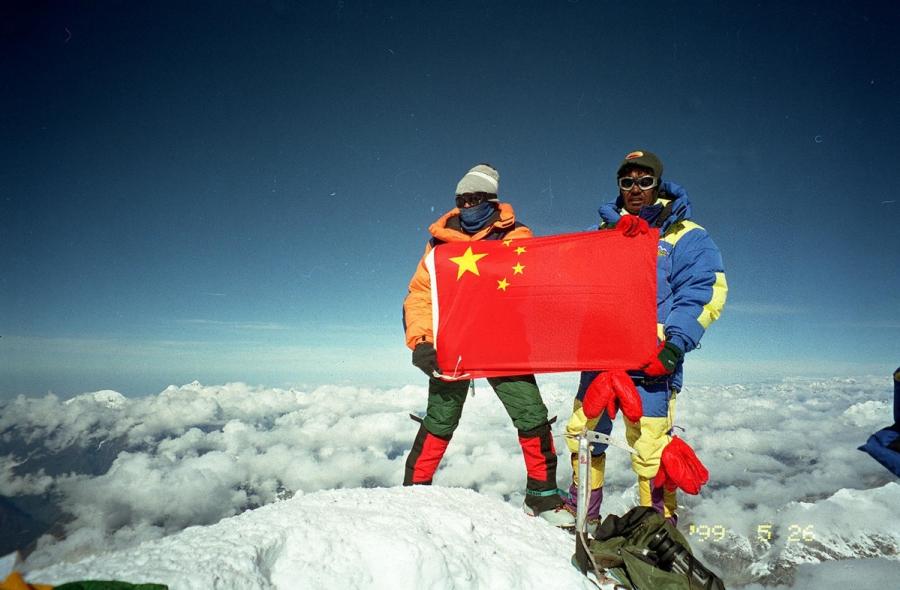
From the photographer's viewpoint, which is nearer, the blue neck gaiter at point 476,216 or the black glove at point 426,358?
the black glove at point 426,358

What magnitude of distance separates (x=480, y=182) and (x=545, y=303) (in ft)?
5.71

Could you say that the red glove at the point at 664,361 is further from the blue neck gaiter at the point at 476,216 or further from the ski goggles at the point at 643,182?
the blue neck gaiter at the point at 476,216

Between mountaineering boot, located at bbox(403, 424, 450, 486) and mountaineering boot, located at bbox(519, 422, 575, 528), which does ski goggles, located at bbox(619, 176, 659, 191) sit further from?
mountaineering boot, located at bbox(403, 424, 450, 486)

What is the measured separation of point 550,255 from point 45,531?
281605 mm

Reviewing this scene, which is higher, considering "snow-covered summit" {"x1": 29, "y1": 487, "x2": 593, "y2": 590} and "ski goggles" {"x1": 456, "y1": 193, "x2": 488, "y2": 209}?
"ski goggles" {"x1": 456, "y1": 193, "x2": 488, "y2": 209}

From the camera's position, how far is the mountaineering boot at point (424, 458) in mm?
4750

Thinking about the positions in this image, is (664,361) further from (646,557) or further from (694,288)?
(646,557)

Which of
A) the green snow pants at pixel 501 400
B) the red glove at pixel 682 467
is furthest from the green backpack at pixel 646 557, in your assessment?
the green snow pants at pixel 501 400

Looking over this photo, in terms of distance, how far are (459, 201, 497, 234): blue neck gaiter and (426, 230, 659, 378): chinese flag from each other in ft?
1.15

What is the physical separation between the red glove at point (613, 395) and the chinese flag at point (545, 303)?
32 centimetres

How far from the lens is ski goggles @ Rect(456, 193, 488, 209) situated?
4895mm

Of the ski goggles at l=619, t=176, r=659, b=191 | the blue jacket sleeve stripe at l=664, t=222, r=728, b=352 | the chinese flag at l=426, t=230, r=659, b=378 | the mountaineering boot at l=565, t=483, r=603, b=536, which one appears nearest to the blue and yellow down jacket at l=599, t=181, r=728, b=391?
the blue jacket sleeve stripe at l=664, t=222, r=728, b=352

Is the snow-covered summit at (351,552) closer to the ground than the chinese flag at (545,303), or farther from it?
closer to the ground

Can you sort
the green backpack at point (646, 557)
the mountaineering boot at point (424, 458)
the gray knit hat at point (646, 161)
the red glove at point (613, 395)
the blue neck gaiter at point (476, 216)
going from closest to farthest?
the green backpack at point (646, 557), the red glove at point (613, 395), the gray knit hat at point (646, 161), the mountaineering boot at point (424, 458), the blue neck gaiter at point (476, 216)
